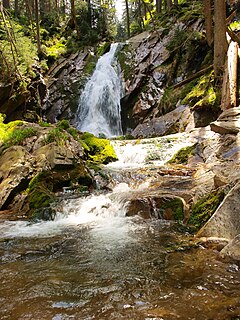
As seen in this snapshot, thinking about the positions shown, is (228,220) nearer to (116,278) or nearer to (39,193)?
(116,278)

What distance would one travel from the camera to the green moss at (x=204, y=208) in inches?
179

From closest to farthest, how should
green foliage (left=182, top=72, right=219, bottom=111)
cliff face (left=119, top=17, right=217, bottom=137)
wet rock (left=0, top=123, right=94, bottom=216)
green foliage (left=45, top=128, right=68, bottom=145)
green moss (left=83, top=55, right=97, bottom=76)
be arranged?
wet rock (left=0, top=123, right=94, bottom=216) → green foliage (left=45, top=128, right=68, bottom=145) → green foliage (left=182, top=72, right=219, bottom=111) → cliff face (left=119, top=17, right=217, bottom=137) → green moss (left=83, top=55, right=97, bottom=76)

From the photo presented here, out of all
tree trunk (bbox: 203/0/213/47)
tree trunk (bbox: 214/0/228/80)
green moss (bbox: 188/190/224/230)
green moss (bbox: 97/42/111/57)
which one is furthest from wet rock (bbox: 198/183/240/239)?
green moss (bbox: 97/42/111/57)

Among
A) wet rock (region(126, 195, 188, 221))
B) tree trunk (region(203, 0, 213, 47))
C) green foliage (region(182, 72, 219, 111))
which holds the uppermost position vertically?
tree trunk (region(203, 0, 213, 47))

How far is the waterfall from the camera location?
1698 centimetres

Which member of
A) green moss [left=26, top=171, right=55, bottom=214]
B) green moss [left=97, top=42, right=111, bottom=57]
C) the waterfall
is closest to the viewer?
green moss [left=26, top=171, right=55, bottom=214]

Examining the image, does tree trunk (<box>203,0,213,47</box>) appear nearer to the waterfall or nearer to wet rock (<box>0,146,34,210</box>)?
the waterfall

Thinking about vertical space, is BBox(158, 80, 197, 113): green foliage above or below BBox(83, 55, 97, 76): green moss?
below

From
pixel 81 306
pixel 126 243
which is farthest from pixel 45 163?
pixel 81 306

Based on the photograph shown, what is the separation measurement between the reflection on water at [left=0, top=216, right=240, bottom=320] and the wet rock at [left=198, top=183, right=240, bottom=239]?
34 cm

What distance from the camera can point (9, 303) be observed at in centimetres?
262

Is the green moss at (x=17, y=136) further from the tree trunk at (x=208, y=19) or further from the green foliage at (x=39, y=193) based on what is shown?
the tree trunk at (x=208, y=19)

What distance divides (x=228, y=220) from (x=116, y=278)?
1.61 metres

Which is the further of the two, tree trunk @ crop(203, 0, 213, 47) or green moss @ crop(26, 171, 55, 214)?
tree trunk @ crop(203, 0, 213, 47)
